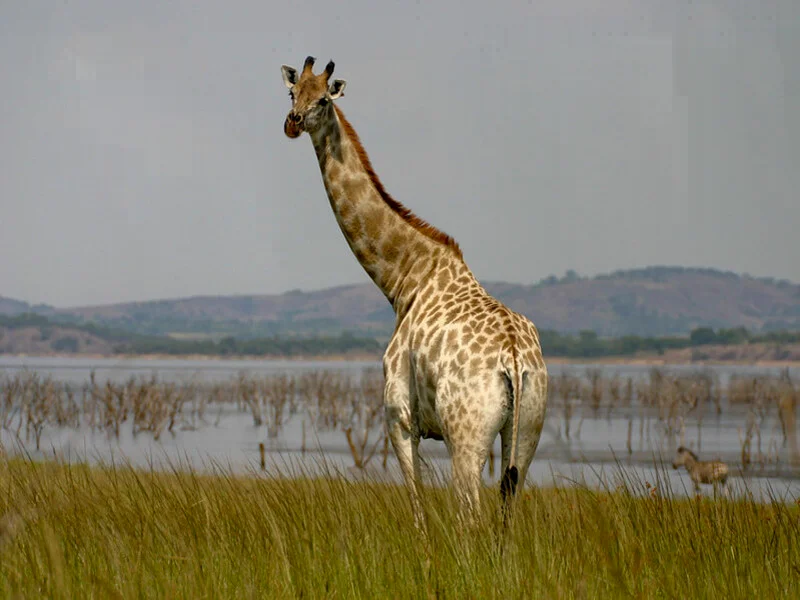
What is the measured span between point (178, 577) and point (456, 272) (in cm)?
277

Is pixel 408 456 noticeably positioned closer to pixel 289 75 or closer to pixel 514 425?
pixel 514 425

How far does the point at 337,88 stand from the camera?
24.3 ft

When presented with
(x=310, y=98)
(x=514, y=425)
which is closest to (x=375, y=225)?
(x=310, y=98)

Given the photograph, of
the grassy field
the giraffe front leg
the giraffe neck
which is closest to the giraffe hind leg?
the giraffe front leg

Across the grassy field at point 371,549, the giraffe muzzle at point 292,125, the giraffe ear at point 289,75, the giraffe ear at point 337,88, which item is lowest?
the grassy field at point 371,549

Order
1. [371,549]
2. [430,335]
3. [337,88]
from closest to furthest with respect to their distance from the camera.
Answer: [371,549] < [430,335] < [337,88]

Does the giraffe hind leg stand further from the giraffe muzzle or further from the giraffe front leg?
the giraffe muzzle

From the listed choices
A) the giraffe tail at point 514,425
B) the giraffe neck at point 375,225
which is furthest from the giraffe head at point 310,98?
the giraffe tail at point 514,425

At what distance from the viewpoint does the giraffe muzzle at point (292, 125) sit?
23.3 ft

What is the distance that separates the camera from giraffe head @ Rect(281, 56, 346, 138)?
23.4 feet

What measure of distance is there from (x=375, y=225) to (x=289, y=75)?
4.35ft

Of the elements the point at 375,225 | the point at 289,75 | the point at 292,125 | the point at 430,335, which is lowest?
the point at 430,335

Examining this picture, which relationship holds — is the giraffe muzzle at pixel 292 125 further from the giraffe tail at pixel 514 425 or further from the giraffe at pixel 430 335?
the giraffe tail at pixel 514 425

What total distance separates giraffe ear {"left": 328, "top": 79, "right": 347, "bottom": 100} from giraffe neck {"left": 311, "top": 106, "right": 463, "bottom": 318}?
94 mm
